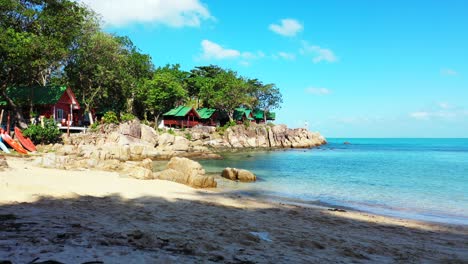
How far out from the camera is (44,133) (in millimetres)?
31625

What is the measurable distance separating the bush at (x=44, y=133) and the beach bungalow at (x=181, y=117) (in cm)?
2867

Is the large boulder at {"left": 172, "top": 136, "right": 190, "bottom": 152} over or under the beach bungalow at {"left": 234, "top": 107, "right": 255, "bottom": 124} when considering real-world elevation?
under

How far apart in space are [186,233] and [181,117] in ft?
191

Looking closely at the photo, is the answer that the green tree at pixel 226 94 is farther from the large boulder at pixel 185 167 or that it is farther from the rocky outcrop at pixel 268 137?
the large boulder at pixel 185 167

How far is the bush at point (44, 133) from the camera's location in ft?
101

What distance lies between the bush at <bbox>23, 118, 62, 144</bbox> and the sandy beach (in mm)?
21545

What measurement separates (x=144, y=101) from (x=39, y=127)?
1018 inches

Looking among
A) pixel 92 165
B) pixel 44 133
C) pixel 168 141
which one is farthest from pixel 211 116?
pixel 92 165

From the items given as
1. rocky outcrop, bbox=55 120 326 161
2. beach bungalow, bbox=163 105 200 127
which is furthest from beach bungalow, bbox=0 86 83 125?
beach bungalow, bbox=163 105 200 127

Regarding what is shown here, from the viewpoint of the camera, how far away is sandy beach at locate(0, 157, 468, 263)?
15.1 ft

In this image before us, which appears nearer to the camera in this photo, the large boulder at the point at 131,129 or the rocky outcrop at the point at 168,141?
the rocky outcrop at the point at 168,141

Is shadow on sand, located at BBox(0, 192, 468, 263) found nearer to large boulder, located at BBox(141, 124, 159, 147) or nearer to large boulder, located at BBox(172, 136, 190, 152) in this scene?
large boulder, located at BBox(141, 124, 159, 147)

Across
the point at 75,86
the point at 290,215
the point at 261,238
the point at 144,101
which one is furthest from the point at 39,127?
the point at 261,238

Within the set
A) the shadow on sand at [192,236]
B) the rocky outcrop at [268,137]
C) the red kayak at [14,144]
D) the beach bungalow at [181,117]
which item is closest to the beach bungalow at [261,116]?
the rocky outcrop at [268,137]
